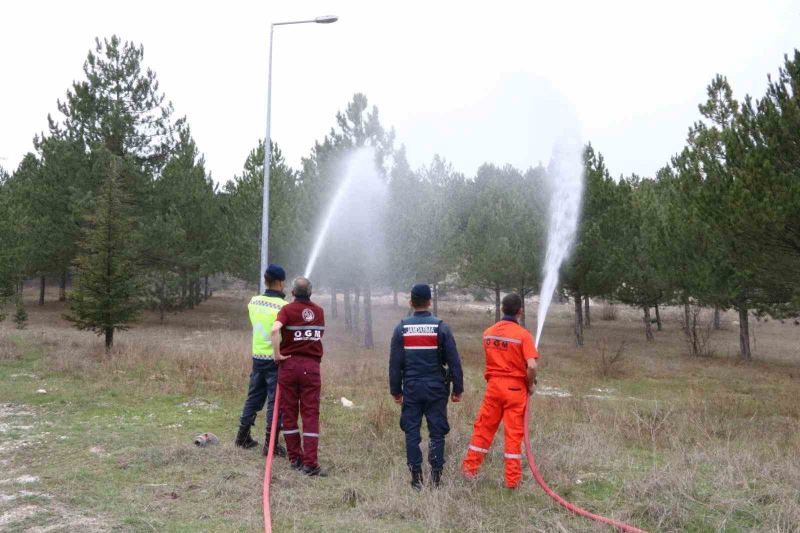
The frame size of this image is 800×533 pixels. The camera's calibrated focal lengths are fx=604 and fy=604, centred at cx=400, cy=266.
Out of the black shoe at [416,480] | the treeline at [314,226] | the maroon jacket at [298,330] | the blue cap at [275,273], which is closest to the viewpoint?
the black shoe at [416,480]

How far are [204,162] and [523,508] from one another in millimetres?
29451

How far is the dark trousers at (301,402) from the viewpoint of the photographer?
616 cm

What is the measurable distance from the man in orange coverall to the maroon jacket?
1824 millimetres

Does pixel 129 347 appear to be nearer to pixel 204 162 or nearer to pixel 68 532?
pixel 68 532

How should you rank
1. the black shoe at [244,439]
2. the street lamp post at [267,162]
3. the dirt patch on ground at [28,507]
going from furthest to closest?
the street lamp post at [267,162] < the black shoe at [244,439] < the dirt patch on ground at [28,507]

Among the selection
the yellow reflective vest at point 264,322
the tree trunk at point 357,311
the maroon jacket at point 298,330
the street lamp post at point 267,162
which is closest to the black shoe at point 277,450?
the yellow reflective vest at point 264,322

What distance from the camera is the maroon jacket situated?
6285mm

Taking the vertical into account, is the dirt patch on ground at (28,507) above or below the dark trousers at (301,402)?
below

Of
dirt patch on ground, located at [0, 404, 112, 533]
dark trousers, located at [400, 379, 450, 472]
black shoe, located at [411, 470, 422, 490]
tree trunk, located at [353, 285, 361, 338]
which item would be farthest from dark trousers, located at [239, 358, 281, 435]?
tree trunk, located at [353, 285, 361, 338]

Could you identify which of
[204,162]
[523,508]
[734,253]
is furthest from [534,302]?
[523,508]

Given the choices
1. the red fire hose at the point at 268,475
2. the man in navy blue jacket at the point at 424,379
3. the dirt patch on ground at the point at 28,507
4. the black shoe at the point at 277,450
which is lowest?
the black shoe at the point at 277,450

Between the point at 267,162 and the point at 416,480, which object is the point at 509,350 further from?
the point at 267,162

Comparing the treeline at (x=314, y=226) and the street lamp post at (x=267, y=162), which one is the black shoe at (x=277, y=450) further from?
the treeline at (x=314, y=226)

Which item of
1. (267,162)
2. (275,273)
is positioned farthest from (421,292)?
(267,162)
